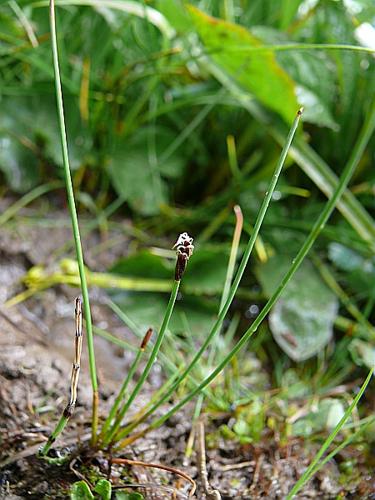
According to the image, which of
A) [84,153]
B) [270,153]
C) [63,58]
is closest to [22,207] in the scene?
[84,153]

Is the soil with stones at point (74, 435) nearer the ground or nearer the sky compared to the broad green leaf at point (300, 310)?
nearer the ground

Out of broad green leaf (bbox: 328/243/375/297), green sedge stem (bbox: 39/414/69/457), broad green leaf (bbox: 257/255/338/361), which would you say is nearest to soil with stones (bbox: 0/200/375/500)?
green sedge stem (bbox: 39/414/69/457)

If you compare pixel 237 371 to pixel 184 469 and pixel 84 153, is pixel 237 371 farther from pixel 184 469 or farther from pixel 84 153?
pixel 84 153

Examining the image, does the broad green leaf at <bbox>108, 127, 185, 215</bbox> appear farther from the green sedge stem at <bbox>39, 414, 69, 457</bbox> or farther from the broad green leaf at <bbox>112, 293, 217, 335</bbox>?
the green sedge stem at <bbox>39, 414, 69, 457</bbox>

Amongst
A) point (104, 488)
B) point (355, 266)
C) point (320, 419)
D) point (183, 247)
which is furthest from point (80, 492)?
point (355, 266)

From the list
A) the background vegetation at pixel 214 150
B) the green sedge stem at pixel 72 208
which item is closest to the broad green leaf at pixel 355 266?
the background vegetation at pixel 214 150

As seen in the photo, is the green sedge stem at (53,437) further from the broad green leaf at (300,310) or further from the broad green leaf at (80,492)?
the broad green leaf at (300,310)

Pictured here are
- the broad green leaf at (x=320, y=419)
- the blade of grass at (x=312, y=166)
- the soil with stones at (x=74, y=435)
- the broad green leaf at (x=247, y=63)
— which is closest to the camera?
the soil with stones at (x=74, y=435)
